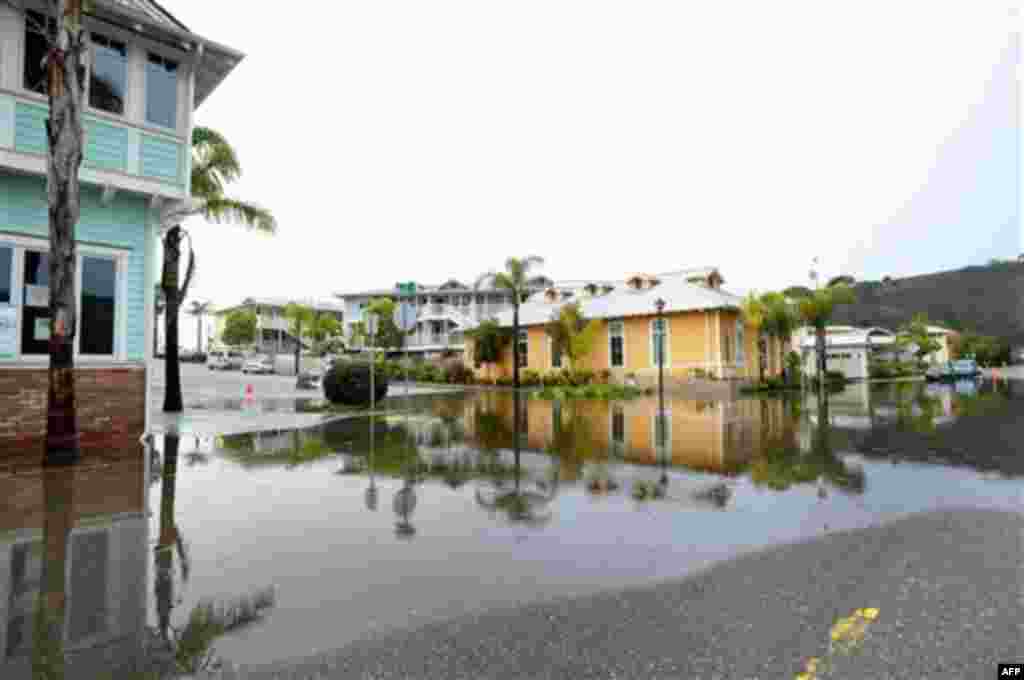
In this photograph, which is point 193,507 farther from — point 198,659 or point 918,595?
point 918,595

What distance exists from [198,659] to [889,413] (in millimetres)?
19028

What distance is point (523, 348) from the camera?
121 ft

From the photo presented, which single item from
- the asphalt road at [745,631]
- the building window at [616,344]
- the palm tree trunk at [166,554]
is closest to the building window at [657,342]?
the building window at [616,344]

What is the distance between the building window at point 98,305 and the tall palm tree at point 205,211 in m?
6.25

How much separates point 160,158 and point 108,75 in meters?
1.46

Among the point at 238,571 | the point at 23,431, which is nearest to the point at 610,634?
the point at 238,571

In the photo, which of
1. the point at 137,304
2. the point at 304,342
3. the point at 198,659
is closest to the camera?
the point at 198,659

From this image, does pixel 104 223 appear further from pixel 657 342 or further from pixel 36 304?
pixel 657 342

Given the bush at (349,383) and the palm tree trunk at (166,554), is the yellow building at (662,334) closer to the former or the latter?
the bush at (349,383)

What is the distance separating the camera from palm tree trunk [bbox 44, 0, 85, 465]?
7609 millimetres

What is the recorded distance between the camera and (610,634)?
3209 mm

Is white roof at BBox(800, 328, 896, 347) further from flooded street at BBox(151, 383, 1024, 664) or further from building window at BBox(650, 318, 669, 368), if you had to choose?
flooded street at BBox(151, 383, 1024, 664)

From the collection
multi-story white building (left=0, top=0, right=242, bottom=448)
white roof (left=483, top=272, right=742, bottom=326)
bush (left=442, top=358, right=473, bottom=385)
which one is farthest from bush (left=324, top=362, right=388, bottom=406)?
bush (left=442, top=358, right=473, bottom=385)

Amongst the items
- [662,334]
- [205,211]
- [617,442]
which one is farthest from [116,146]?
[662,334]
